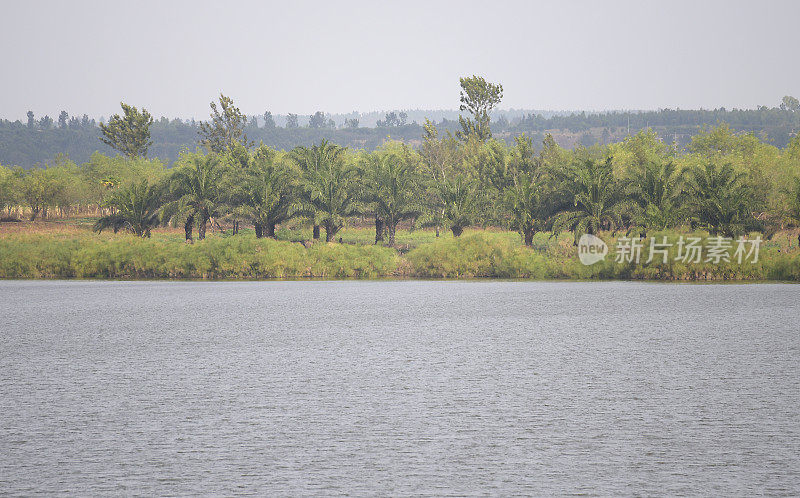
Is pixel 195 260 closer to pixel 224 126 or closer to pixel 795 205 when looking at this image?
pixel 795 205

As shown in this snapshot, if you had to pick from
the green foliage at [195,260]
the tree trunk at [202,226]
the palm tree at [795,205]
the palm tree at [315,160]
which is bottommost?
the green foliage at [195,260]

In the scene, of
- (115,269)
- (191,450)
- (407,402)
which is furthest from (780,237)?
(191,450)

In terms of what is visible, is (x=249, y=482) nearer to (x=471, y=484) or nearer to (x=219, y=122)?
(x=471, y=484)

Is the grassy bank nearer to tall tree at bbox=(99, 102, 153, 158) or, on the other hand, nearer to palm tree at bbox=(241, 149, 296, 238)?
palm tree at bbox=(241, 149, 296, 238)

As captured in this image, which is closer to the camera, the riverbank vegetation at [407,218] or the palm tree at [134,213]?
the riverbank vegetation at [407,218]

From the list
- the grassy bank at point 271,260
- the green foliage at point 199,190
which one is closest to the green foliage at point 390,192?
the grassy bank at point 271,260

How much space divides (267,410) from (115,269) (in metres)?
28.1

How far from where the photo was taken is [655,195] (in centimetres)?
3822

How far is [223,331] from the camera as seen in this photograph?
51.0 ft

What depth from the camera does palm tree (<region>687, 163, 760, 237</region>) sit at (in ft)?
118
